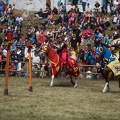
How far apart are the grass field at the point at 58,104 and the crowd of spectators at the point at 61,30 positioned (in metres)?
7.95

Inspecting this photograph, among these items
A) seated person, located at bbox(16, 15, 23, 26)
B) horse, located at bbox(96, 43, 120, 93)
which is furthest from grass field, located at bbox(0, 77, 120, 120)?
seated person, located at bbox(16, 15, 23, 26)

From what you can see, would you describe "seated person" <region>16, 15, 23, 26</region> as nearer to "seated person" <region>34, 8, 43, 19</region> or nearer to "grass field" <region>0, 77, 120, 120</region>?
"seated person" <region>34, 8, 43, 19</region>

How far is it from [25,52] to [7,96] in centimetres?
1244

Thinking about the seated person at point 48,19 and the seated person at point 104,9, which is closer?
the seated person at point 48,19

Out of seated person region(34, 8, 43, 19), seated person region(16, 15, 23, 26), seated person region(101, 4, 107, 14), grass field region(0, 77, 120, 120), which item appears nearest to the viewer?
grass field region(0, 77, 120, 120)

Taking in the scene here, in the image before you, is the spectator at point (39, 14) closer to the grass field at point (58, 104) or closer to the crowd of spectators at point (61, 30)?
the crowd of spectators at point (61, 30)

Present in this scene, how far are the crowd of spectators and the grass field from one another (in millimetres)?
7953

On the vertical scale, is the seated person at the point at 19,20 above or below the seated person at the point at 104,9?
below

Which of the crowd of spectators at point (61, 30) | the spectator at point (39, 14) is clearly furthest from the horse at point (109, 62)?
the spectator at point (39, 14)

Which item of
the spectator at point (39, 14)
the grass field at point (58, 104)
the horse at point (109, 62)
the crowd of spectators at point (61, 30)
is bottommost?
the grass field at point (58, 104)

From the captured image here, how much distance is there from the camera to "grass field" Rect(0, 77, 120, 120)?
14.3 meters

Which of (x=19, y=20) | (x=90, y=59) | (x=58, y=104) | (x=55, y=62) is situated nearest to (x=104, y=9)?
(x=19, y=20)

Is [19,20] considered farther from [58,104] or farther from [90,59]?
[58,104]

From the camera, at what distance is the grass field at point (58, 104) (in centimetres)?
1427
